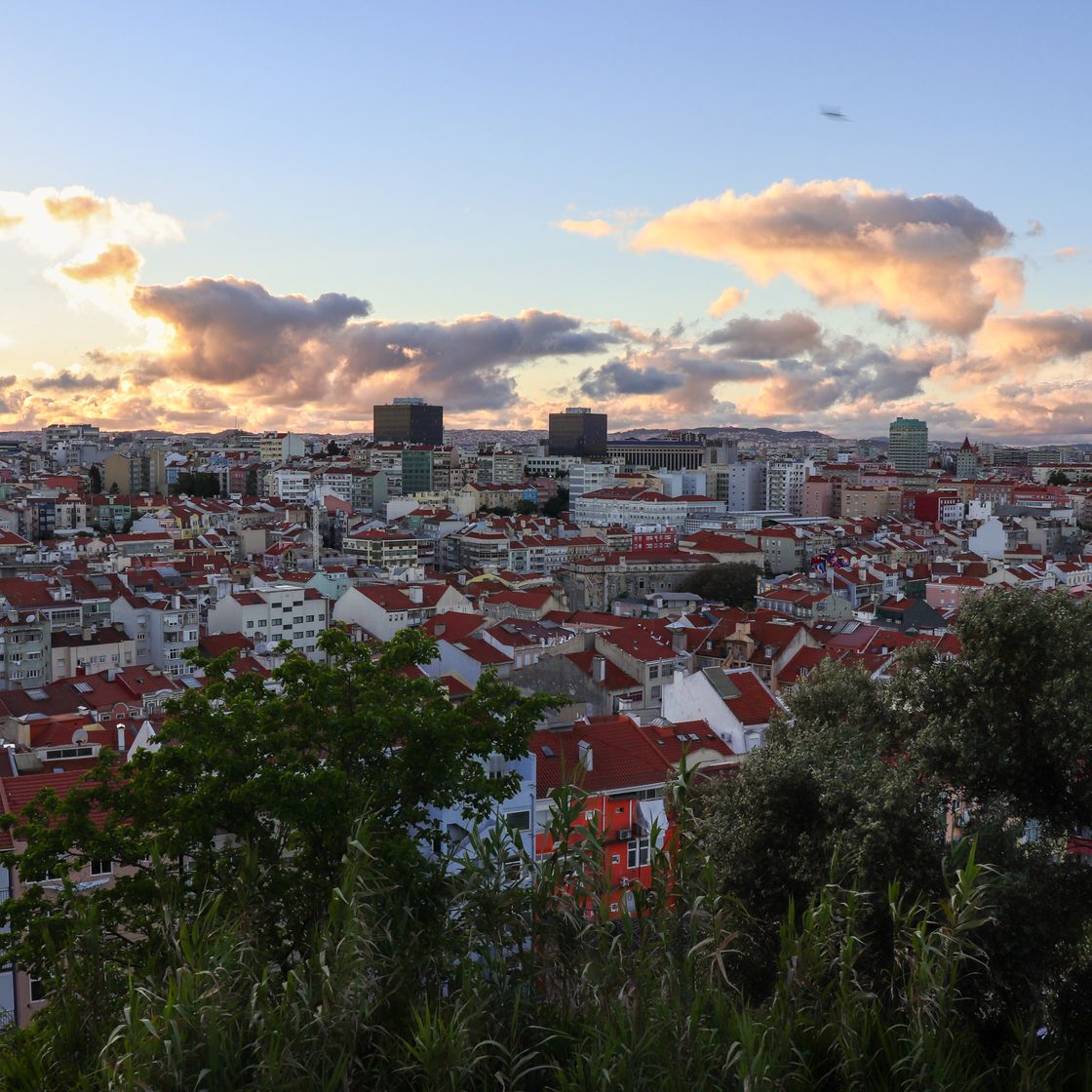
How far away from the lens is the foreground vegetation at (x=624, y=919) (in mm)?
4992

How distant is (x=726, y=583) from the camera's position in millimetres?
51094

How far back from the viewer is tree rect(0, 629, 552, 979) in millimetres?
7406

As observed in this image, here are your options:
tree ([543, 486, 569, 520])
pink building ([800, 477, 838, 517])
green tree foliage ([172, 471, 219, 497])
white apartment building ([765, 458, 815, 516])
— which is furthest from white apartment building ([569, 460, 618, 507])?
green tree foliage ([172, 471, 219, 497])

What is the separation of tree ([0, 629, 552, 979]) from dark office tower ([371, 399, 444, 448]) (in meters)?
124

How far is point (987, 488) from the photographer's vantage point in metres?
91.8

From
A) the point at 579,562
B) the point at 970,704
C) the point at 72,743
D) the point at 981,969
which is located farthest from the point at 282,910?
the point at 579,562

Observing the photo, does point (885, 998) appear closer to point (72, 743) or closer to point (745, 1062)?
point (745, 1062)

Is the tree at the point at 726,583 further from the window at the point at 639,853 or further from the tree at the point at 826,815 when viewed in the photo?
the tree at the point at 826,815

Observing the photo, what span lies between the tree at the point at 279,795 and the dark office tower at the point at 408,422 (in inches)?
4865

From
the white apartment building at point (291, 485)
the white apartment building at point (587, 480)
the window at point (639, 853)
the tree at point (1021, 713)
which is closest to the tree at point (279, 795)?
the tree at point (1021, 713)

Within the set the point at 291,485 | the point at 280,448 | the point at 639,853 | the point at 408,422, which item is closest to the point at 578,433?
the point at 408,422

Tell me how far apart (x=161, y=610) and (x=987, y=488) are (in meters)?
75.6

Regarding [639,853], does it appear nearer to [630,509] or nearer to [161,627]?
[161,627]

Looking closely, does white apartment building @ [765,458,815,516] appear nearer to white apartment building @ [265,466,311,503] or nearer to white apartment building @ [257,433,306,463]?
white apartment building @ [265,466,311,503]
